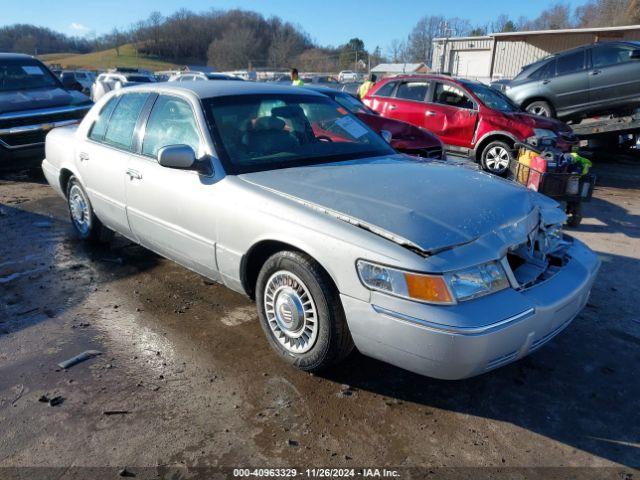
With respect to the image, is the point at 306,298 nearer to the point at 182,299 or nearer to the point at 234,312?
the point at 234,312

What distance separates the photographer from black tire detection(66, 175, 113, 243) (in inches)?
195

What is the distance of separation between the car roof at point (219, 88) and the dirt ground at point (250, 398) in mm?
1621

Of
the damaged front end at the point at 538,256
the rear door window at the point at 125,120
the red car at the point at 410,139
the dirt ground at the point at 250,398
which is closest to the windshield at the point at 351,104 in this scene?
the red car at the point at 410,139

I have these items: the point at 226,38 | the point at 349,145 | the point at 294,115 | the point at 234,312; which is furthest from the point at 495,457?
the point at 226,38

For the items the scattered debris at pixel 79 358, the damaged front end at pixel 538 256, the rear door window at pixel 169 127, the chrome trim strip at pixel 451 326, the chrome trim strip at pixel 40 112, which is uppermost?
the rear door window at pixel 169 127

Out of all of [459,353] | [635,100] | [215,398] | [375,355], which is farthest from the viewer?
[635,100]

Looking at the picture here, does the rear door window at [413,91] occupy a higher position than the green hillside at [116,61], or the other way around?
the green hillside at [116,61]

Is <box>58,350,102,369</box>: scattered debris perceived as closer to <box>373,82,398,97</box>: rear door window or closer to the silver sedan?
the silver sedan

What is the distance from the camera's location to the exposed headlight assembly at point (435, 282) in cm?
236

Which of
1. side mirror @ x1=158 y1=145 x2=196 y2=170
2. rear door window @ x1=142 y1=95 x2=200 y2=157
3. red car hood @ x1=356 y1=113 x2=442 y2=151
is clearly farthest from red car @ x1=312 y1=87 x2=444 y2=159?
side mirror @ x1=158 y1=145 x2=196 y2=170

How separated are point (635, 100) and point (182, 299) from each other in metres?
9.56

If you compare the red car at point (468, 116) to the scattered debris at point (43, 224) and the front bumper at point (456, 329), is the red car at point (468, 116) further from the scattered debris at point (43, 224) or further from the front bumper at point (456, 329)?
the scattered debris at point (43, 224)

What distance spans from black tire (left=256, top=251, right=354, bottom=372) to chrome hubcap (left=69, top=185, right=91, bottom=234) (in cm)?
290

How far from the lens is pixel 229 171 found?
3.25 metres
